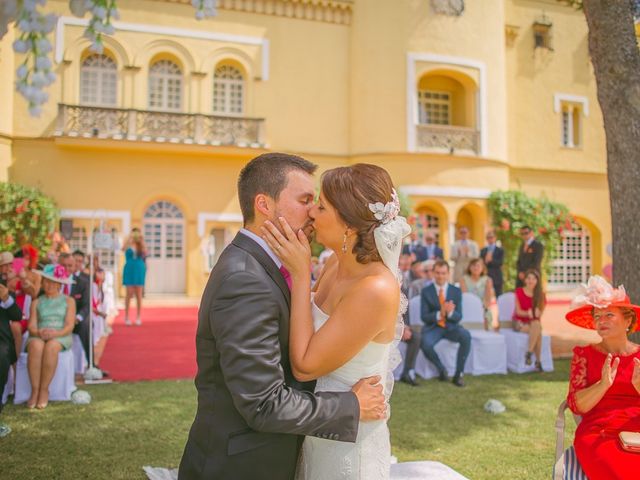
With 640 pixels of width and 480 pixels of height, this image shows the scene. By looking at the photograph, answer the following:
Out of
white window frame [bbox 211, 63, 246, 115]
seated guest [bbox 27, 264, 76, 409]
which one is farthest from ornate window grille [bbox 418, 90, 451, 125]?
seated guest [bbox 27, 264, 76, 409]

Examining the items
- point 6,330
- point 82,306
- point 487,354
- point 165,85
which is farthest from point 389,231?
point 165,85

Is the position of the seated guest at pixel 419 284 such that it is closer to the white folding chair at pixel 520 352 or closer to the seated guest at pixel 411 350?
the seated guest at pixel 411 350

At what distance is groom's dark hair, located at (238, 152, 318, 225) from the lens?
2.10 metres

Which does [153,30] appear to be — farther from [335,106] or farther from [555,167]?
[555,167]

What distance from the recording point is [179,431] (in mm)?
5223

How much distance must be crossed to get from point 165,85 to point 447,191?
9.23m

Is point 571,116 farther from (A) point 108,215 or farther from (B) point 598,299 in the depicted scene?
(B) point 598,299

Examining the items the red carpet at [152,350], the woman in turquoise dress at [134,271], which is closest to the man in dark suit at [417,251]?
the red carpet at [152,350]

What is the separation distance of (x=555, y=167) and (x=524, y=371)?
14.1 m

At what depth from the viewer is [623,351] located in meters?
3.51

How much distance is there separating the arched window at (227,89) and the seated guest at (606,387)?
15315 mm

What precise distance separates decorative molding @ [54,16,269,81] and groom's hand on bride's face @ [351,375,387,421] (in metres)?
16.1

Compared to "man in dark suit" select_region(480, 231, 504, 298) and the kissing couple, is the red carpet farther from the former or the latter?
"man in dark suit" select_region(480, 231, 504, 298)

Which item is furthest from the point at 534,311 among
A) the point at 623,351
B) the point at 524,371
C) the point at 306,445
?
the point at 306,445
